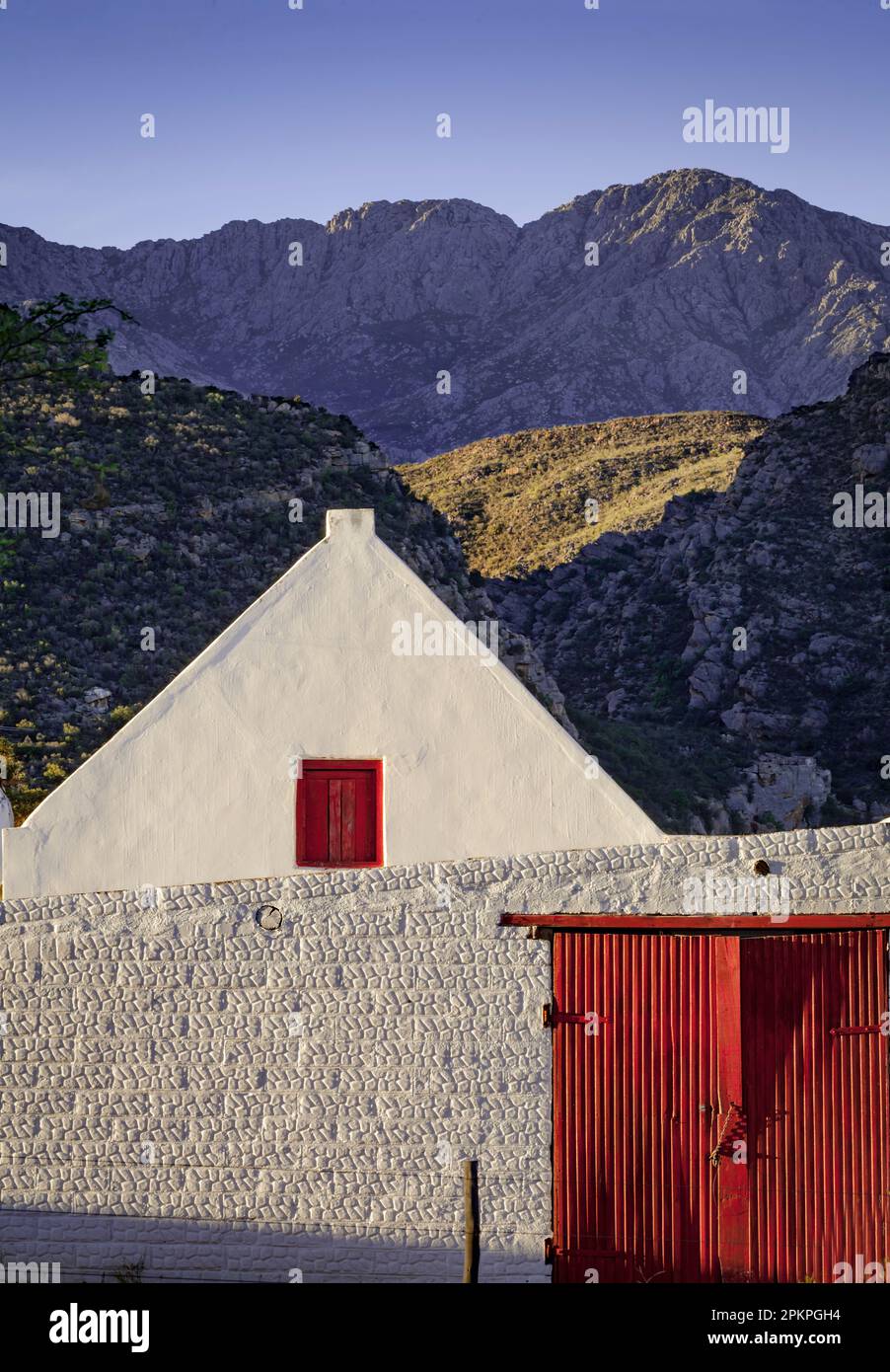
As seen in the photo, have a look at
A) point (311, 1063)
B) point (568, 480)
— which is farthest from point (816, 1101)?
point (568, 480)

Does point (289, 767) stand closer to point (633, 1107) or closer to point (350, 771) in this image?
point (350, 771)

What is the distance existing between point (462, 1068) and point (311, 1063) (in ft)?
3.96

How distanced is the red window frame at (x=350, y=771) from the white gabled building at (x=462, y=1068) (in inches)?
96.4

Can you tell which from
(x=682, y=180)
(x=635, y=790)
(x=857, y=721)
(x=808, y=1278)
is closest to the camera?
(x=808, y=1278)

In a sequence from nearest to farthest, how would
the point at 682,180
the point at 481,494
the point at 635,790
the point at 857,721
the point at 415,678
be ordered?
the point at 415,678 < the point at 635,790 < the point at 857,721 < the point at 481,494 < the point at 682,180

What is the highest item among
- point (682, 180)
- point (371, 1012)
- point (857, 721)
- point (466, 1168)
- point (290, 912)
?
point (682, 180)

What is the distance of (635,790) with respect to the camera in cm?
3756

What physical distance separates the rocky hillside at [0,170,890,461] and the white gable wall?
64104 mm

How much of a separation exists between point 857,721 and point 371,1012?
113 feet

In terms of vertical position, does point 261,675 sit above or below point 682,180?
below

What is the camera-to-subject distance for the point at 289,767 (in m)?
14.8

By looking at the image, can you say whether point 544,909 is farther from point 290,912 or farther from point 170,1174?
point 170,1174

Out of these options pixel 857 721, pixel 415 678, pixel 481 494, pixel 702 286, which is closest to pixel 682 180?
pixel 702 286

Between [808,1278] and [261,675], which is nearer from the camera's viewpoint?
[808,1278]
